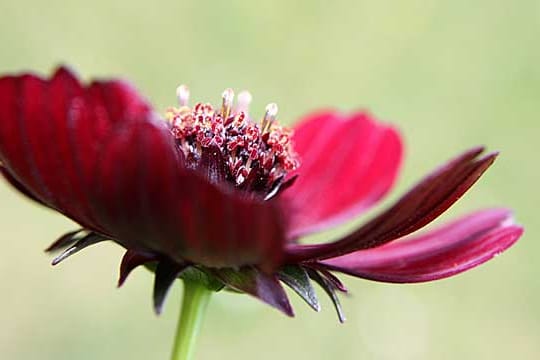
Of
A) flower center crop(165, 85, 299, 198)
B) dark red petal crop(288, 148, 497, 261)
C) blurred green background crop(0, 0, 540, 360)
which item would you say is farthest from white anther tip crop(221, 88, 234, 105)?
blurred green background crop(0, 0, 540, 360)

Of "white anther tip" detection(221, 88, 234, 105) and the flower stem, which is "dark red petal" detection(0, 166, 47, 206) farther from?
"white anther tip" detection(221, 88, 234, 105)

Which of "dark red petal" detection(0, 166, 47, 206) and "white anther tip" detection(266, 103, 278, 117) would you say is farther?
"white anther tip" detection(266, 103, 278, 117)

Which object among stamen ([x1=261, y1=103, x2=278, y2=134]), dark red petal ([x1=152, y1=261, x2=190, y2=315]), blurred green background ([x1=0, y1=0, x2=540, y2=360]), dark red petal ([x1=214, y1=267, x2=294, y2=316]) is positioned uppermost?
stamen ([x1=261, y1=103, x2=278, y2=134])

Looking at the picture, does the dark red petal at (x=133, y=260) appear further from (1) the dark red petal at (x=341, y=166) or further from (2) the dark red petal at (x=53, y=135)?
(1) the dark red petal at (x=341, y=166)

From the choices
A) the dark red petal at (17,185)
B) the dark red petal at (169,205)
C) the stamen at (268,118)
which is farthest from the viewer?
the stamen at (268,118)

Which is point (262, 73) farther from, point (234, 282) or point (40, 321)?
point (234, 282)

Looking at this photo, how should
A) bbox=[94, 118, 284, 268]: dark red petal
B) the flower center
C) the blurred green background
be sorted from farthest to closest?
the blurred green background < the flower center < bbox=[94, 118, 284, 268]: dark red petal

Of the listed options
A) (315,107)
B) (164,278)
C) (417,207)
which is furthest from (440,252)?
(315,107)

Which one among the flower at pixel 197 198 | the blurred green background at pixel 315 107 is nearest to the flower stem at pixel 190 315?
the flower at pixel 197 198
